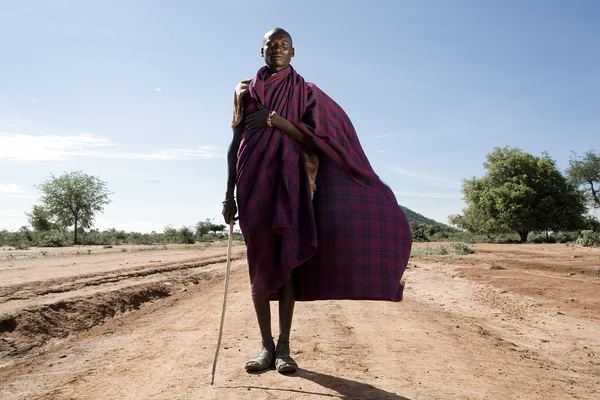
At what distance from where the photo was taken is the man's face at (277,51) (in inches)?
144

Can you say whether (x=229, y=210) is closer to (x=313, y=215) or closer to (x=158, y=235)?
(x=313, y=215)

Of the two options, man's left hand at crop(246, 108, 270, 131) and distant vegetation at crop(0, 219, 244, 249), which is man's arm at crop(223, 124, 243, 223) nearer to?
man's left hand at crop(246, 108, 270, 131)

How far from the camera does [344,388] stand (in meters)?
3.04

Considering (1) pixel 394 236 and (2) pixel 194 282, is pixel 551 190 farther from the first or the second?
(1) pixel 394 236

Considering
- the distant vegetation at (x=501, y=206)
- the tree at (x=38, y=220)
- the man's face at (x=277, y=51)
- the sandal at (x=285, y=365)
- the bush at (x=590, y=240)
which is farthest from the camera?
the tree at (x=38, y=220)

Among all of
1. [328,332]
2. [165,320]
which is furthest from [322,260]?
[165,320]

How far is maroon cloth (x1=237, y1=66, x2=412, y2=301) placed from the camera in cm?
339

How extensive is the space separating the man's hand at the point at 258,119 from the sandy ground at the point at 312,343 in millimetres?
1780

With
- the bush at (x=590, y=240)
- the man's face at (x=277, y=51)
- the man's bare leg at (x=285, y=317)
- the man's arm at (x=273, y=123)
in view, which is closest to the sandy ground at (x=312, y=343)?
the man's bare leg at (x=285, y=317)

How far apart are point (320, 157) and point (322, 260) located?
0.81 meters

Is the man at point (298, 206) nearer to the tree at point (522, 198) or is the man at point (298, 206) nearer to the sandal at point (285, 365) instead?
the sandal at point (285, 365)

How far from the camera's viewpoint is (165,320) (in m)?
5.66

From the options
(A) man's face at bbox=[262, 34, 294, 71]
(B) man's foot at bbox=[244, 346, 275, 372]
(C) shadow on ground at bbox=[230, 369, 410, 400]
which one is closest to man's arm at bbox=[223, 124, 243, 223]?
(A) man's face at bbox=[262, 34, 294, 71]

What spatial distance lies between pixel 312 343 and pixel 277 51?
2.49 m
